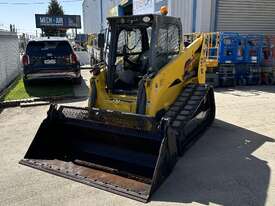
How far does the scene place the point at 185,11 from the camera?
46.7 ft

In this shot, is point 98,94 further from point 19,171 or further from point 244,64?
point 244,64

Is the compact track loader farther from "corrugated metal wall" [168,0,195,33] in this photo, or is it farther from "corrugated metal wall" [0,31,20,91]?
"corrugated metal wall" [168,0,195,33]

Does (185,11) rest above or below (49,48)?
above

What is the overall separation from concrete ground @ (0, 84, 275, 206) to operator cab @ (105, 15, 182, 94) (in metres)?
1.79

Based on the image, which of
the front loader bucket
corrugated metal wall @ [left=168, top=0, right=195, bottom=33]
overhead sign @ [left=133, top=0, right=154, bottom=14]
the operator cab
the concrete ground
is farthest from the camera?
overhead sign @ [left=133, top=0, right=154, bottom=14]

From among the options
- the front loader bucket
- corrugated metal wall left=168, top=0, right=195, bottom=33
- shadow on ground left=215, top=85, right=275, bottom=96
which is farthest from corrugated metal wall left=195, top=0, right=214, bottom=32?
the front loader bucket

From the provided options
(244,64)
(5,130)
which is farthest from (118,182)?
(244,64)

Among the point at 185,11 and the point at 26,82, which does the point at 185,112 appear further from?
the point at 185,11

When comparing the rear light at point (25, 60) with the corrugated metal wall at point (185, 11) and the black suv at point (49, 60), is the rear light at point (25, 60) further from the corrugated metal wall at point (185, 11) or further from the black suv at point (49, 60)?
the corrugated metal wall at point (185, 11)

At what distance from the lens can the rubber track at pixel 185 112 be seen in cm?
503

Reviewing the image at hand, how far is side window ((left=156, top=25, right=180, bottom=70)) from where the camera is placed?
18.3 ft

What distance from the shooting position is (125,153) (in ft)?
15.4

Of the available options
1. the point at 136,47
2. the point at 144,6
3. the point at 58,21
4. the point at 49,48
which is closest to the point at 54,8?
the point at 58,21

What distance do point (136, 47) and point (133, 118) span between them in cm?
250
